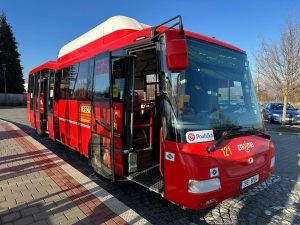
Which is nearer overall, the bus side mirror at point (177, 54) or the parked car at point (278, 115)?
the bus side mirror at point (177, 54)

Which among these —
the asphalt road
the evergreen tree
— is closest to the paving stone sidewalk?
the asphalt road

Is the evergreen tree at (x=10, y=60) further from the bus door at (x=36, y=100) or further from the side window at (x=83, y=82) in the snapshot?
the side window at (x=83, y=82)

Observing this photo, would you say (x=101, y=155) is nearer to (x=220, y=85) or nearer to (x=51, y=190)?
(x=51, y=190)

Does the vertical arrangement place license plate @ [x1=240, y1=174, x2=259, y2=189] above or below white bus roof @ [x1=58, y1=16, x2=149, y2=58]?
below

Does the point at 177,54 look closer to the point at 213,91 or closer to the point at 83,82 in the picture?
the point at 213,91

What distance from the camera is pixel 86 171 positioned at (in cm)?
661

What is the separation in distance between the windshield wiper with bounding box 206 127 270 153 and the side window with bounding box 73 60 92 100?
3346 millimetres

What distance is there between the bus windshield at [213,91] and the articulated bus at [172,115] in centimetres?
1

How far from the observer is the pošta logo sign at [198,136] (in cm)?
369

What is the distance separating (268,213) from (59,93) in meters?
6.39

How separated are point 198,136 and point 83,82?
373 cm

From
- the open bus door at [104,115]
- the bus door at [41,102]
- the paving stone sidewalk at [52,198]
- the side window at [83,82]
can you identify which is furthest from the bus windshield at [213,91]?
the bus door at [41,102]

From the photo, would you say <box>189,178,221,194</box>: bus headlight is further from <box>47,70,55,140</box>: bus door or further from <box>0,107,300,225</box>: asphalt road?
<box>47,70,55,140</box>: bus door

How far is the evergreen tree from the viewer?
47.0 m
